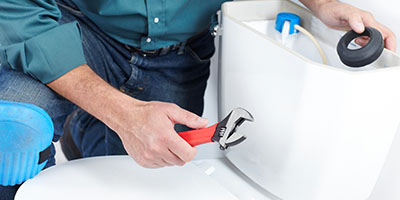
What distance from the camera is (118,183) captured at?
27.8 inches

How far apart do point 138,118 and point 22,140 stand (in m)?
0.16

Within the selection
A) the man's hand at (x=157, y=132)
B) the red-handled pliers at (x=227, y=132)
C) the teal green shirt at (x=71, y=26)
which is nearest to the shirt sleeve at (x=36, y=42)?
the teal green shirt at (x=71, y=26)

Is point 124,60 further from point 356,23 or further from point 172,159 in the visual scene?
point 356,23

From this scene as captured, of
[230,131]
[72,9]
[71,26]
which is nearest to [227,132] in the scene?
[230,131]

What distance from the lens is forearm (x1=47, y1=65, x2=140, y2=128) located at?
28.0 inches

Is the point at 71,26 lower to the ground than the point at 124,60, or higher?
higher

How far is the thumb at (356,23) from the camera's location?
70 cm

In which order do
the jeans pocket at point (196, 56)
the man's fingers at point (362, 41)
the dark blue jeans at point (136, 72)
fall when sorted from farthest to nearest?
1. the jeans pocket at point (196, 56)
2. the dark blue jeans at point (136, 72)
3. the man's fingers at point (362, 41)

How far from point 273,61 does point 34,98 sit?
1.21 feet

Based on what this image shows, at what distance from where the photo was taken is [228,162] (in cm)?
85

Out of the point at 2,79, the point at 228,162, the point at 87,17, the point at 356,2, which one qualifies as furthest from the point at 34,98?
the point at 356,2

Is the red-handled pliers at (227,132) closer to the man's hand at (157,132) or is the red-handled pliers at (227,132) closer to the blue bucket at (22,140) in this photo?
the man's hand at (157,132)

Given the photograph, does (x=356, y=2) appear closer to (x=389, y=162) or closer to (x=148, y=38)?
(x=389, y=162)

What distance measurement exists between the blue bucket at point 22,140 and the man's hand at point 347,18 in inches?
17.9
